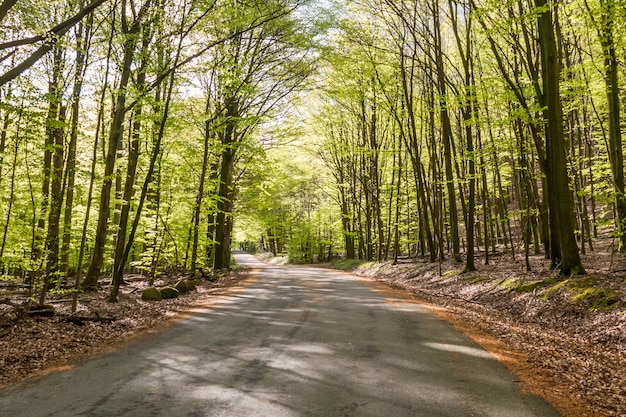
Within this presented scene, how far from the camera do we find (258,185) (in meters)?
26.3

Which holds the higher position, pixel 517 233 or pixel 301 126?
pixel 301 126

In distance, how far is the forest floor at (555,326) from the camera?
4.83 metres

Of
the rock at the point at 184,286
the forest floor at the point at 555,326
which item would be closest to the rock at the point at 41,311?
the rock at the point at 184,286

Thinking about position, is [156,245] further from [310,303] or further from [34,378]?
[34,378]

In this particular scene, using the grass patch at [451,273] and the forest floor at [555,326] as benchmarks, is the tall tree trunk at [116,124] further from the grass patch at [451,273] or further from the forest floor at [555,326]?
the grass patch at [451,273]

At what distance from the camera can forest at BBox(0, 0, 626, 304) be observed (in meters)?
10.4

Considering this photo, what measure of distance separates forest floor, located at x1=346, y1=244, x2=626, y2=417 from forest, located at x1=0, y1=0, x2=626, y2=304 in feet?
4.31

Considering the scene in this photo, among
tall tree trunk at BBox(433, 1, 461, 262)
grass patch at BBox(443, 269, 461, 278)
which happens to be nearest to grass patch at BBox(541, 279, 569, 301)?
grass patch at BBox(443, 269, 461, 278)

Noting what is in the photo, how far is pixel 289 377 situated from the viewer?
5.00 meters

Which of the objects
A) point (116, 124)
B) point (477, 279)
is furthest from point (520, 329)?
point (116, 124)

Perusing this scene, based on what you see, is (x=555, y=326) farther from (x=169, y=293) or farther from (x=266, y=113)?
(x=266, y=113)

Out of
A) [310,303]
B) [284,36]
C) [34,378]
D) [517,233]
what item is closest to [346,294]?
[310,303]

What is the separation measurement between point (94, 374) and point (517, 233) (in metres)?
34.7

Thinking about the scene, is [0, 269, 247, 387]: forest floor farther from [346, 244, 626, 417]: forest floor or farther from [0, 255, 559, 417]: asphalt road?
[346, 244, 626, 417]: forest floor
